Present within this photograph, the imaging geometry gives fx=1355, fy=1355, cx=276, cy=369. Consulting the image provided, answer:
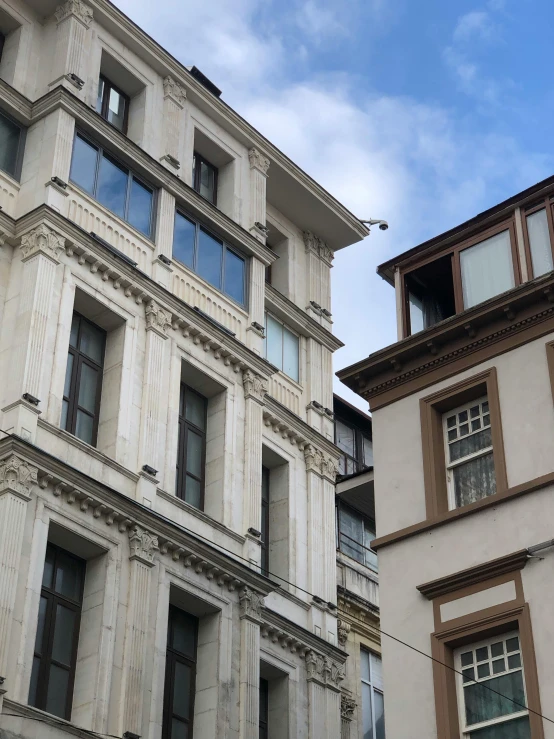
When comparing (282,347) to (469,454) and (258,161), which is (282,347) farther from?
(469,454)

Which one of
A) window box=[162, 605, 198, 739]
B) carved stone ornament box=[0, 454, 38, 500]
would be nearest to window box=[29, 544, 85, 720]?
carved stone ornament box=[0, 454, 38, 500]

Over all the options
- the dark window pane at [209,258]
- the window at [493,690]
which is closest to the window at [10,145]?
the dark window pane at [209,258]

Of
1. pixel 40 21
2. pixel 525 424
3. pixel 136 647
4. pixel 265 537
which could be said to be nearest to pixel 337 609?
pixel 265 537

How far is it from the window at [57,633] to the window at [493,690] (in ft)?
33.2

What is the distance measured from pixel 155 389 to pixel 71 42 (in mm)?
10559

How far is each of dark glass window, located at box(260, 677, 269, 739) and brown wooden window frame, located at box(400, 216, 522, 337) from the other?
1246 cm

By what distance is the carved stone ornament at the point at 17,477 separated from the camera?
30.4 metres

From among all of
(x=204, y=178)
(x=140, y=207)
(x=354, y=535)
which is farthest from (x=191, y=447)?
(x=354, y=535)

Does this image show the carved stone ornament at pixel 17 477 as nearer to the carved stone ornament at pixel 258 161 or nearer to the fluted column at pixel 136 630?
the fluted column at pixel 136 630

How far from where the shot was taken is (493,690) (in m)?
23.7

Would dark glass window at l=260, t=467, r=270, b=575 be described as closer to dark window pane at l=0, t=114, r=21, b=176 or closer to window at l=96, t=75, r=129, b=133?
window at l=96, t=75, r=129, b=133

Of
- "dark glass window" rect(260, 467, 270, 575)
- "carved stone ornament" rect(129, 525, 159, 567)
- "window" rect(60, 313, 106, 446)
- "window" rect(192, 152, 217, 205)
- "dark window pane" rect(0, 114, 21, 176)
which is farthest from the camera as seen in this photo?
"window" rect(192, 152, 217, 205)

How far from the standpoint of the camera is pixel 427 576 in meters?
25.8

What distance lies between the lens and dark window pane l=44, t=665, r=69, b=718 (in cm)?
3005
